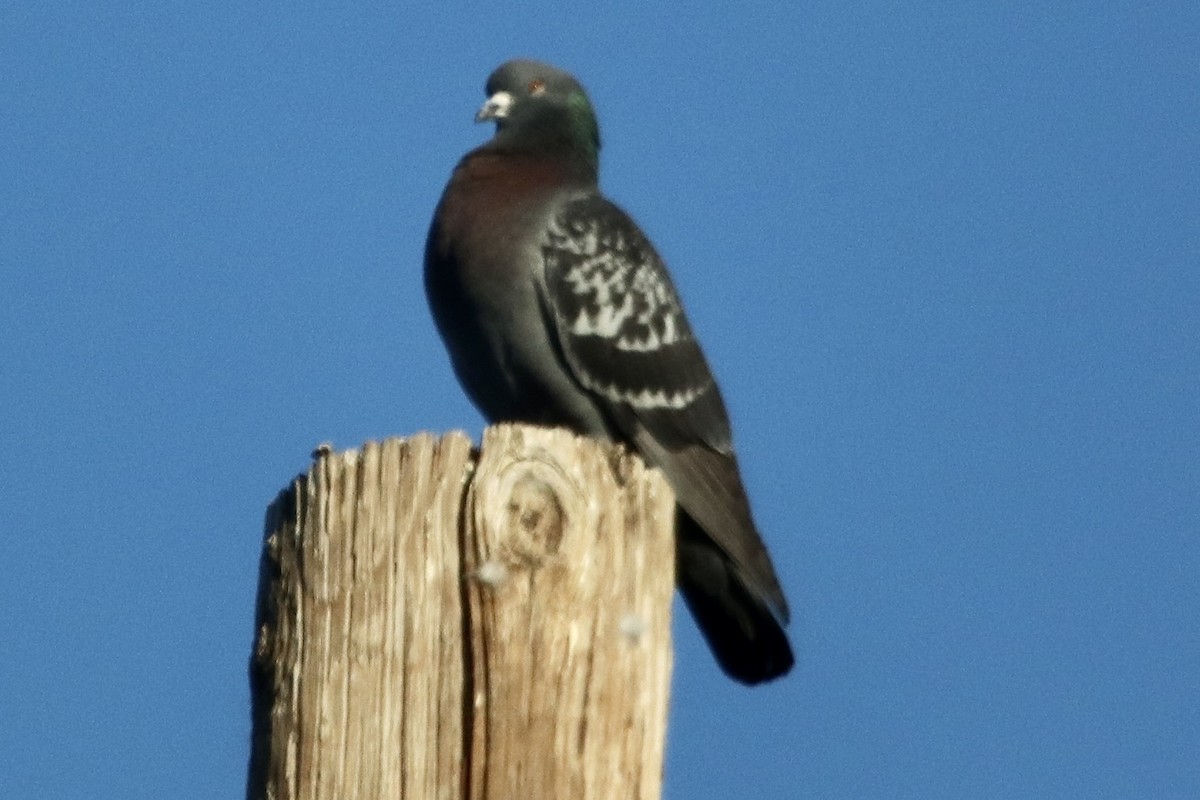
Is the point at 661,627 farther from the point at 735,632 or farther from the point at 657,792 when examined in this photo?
the point at 735,632

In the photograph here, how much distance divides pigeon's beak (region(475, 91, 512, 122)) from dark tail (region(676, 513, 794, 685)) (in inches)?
93.0

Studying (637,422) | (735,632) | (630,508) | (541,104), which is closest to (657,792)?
(630,508)

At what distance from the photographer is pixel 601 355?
7051 mm

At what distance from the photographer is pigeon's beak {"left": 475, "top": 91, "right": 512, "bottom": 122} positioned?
8.17 meters

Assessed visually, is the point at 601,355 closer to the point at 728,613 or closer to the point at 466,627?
the point at 728,613

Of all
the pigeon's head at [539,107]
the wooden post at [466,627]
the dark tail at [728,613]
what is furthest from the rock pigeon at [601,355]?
the wooden post at [466,627]

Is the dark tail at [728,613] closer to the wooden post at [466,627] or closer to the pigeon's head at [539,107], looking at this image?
the pigeon's head at [539,107]

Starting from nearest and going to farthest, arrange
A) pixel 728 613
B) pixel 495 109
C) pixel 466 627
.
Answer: pixel 466 627, pixel 728 613, pixel 495 109

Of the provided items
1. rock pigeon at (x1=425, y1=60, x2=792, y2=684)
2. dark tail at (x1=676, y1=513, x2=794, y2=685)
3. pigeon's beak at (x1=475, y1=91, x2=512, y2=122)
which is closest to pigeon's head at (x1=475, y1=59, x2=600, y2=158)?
pigeon's beak at (x1=475, y1=91, x2=512, y2=122)

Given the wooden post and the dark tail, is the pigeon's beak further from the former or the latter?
the wooden post

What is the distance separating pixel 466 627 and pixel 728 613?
310cm

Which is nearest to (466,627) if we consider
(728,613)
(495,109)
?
(728,613)

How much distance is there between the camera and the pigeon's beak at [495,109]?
8.17m

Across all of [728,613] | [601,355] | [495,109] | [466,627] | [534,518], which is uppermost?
[495,109]
